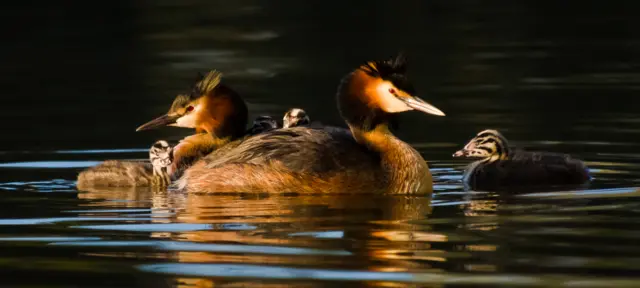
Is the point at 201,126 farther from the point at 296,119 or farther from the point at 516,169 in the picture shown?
the point at 516,169

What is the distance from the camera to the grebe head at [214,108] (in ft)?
46.9

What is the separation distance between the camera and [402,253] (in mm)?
10164

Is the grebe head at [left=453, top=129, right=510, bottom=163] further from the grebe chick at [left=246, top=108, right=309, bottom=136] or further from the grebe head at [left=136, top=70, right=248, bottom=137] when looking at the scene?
the grebe head at [left=136, top=70, right=248, bottom=137]

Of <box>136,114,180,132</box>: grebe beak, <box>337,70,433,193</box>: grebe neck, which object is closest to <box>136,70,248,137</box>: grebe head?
<box>136,114,180,132</box>: grebe beak

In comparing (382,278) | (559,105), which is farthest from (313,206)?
(559,105)

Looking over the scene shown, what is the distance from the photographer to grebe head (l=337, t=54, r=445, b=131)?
13531 mm

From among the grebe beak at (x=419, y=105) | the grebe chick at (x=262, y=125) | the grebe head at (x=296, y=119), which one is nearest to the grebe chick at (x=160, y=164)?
the grebe chick at (x=262, y=125)

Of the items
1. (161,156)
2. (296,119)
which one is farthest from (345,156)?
(296,119)

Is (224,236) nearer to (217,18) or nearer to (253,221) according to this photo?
(253,221)

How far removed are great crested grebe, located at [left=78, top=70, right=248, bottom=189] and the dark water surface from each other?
0.39 meters

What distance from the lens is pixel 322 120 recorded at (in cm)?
1925

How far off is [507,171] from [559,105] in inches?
214

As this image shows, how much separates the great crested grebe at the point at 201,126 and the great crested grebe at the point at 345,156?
551 millimetres

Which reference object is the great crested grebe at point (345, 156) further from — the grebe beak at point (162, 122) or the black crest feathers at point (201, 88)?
the grebe beak at point (162, 122)
